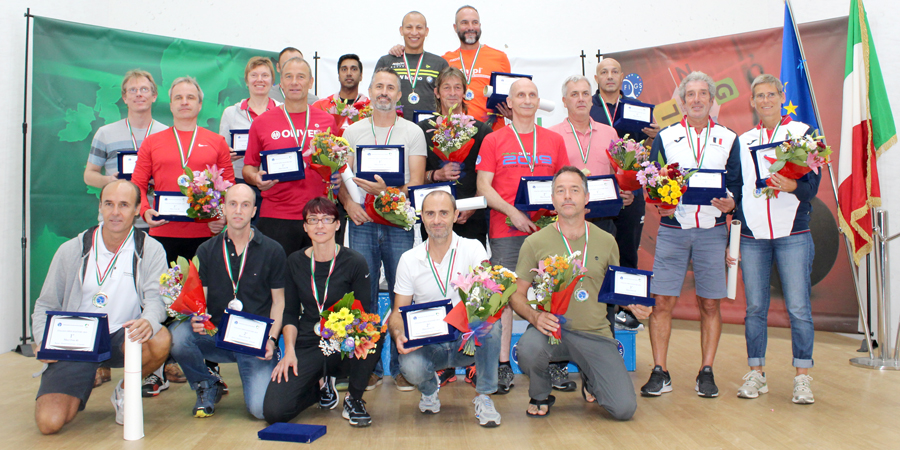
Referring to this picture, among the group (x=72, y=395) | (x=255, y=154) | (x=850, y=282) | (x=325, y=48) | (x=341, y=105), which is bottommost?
(x=72, y=395)

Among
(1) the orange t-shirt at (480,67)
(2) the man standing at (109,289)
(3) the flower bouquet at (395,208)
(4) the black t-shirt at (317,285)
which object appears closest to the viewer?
(2) the man standing at (109,289)

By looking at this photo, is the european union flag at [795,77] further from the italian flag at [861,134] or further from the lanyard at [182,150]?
the lanyard at [182,150]

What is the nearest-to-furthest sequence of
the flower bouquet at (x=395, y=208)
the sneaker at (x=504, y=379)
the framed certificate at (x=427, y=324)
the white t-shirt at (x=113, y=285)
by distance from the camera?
the framed certificate at (x=427, y=324) → the white t-shirt at (x=113, y=285) → the flower bouquet at (x=395, y=208) → the sneaker at (x=504, y=379)

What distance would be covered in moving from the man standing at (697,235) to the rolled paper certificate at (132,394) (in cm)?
304

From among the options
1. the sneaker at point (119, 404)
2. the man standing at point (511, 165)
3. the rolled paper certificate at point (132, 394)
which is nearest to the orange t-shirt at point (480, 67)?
the man standing at point (511, 165)

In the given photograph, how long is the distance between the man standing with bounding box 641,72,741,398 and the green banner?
508 centimetres

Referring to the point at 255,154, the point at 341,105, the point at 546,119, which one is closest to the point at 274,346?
the point at 255,154

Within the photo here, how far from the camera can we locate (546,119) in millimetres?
6961

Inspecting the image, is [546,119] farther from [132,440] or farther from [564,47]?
[132,440]

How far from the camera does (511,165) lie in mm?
4191

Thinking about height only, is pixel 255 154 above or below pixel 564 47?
below

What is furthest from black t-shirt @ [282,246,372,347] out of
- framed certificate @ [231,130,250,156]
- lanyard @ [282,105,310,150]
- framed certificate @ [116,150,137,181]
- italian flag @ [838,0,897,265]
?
italian flag @ [838,0,897,265]

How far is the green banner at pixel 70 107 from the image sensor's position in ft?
18.2

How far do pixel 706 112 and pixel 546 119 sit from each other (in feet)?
9.79
